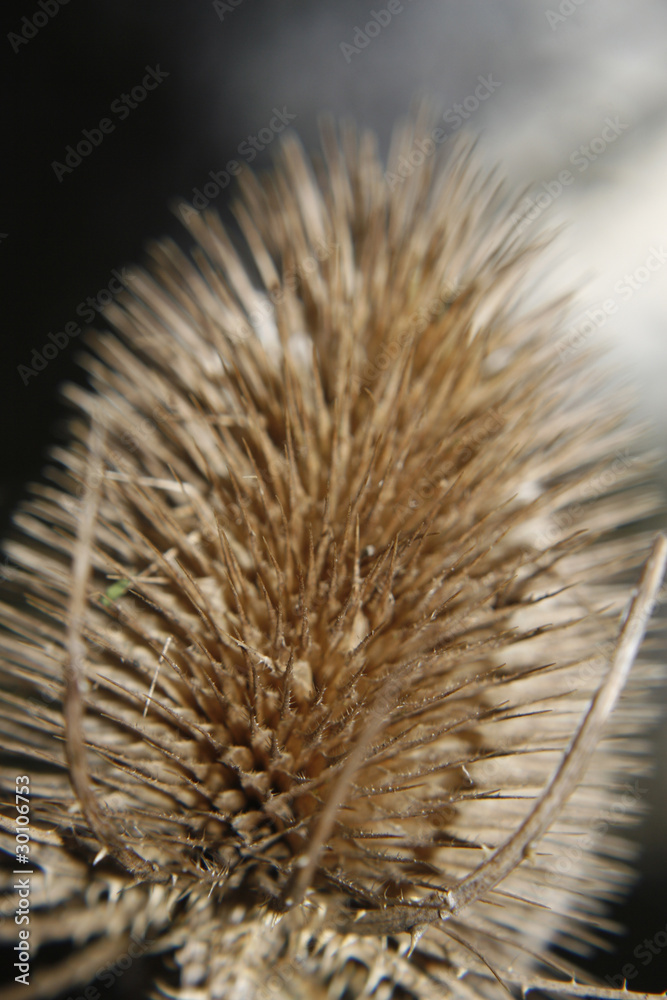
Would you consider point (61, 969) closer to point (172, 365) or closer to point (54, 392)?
point (172, 365)

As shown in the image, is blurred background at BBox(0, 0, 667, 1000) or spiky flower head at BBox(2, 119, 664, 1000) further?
blurred background at BBox(0, 0, 667, 1000)

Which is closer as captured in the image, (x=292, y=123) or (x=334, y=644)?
(x=334, y=644)

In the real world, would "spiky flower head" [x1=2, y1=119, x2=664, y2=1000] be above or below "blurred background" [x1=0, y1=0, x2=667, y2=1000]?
below

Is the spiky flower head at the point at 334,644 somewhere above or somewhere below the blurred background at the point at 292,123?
below

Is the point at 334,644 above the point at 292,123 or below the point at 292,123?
below

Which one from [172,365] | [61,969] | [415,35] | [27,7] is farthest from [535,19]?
[61,969]
